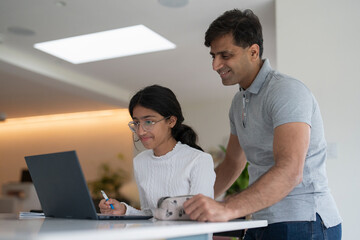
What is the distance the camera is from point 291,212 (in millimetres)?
1489

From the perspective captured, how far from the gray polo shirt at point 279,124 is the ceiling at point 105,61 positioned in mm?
2757

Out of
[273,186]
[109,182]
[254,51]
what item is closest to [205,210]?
[273,186]

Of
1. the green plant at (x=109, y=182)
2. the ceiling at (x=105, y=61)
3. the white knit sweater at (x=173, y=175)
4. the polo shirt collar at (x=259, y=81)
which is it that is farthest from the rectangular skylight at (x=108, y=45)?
the green plant at (x=109, y=182)

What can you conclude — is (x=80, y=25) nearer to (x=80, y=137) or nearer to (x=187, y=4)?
(x=187, y=4)

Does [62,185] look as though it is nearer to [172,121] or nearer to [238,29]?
[172,121]

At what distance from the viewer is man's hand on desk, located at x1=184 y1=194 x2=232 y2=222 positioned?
1148mm

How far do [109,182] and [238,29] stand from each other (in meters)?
8.53

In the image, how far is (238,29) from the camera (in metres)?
1.69

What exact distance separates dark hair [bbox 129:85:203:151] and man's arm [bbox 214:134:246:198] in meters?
0.14

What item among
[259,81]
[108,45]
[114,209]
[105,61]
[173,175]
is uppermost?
[108,45]

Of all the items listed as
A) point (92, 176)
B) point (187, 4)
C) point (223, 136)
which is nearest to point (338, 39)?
point (187, 4)

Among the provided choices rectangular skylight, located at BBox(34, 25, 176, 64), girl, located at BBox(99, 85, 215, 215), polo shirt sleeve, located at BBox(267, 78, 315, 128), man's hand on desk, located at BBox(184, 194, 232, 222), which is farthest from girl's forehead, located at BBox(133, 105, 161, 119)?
rectangular skylight, located at BBox(34, 25, 176, 64)

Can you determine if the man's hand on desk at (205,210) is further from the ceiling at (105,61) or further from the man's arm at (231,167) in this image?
the ceiling at (105,61)

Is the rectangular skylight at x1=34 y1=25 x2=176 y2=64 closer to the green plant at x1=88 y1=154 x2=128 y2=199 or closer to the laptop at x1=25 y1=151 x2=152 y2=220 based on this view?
the laptop at x1=25 y1=151 x2=152 y2=220
